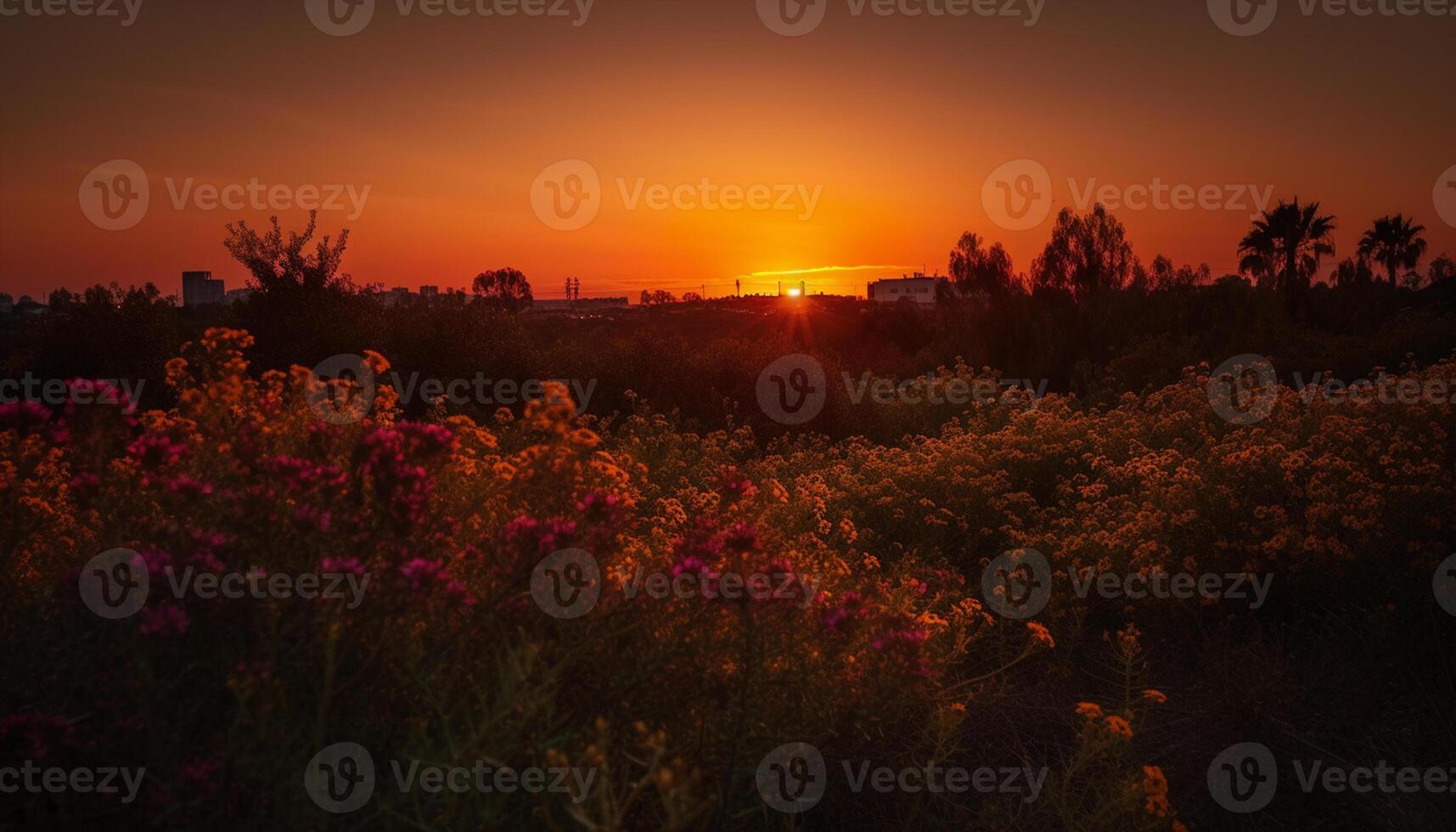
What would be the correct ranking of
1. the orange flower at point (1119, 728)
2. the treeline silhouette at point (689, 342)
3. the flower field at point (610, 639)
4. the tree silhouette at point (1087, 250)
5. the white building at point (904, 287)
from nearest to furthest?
1. the flower field at point (610, 639)
2. the orange flower at point (1119, 728)
3. the treeline silhouette at point (689, 342)
4. the tree silhouette at point (1087, 250)
5. the white building at point (904, 287)

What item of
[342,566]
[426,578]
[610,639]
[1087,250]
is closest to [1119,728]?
[610,639]

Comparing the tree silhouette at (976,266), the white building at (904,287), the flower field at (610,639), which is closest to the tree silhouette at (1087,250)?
the tree silhouette at (976,266)

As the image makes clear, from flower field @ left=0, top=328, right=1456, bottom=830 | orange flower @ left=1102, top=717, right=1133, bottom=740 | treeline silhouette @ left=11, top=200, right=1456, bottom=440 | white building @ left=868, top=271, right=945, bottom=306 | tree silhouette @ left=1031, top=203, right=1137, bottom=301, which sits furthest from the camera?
white building @ left=868, top=271, right=945, bottom=306

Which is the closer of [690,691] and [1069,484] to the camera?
[690,691]

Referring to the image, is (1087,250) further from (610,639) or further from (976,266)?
(610,639)

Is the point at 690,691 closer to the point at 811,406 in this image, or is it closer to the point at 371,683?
the point at 371,683

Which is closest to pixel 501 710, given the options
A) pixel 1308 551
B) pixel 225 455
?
pixel 225 455

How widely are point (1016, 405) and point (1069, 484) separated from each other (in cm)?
379

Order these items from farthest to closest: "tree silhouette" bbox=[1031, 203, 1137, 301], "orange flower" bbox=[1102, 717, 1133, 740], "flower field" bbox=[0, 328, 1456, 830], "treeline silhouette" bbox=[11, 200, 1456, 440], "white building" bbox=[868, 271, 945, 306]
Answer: "white building" bbox=[868, 271, 945, 306]
"tree silhouette" bbox=[1031, 203, 1137, 301]
"treeline silhouette" bbox=[11, 200, 1456, 440]
"orange flower" bbox=[1102, 717, 1133, 740]
"flower field" bbox=[0, 328, 1456, 830]

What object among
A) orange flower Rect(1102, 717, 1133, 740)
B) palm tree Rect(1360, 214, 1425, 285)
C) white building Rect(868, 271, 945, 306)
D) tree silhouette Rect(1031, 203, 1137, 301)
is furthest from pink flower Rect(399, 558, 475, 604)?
white building Rect(868, 271, 945, 306)

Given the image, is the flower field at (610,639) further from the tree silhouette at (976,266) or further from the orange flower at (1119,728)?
the tree silhouette at (976,266)

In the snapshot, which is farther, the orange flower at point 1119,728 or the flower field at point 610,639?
the orange flower at point 1119,728

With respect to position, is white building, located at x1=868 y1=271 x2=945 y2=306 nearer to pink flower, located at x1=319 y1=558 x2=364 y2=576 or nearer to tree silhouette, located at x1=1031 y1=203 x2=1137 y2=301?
tree silhouette, located at x1=1031 y1=203 x2=1137 y2=301

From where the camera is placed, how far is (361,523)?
7.95 feet
